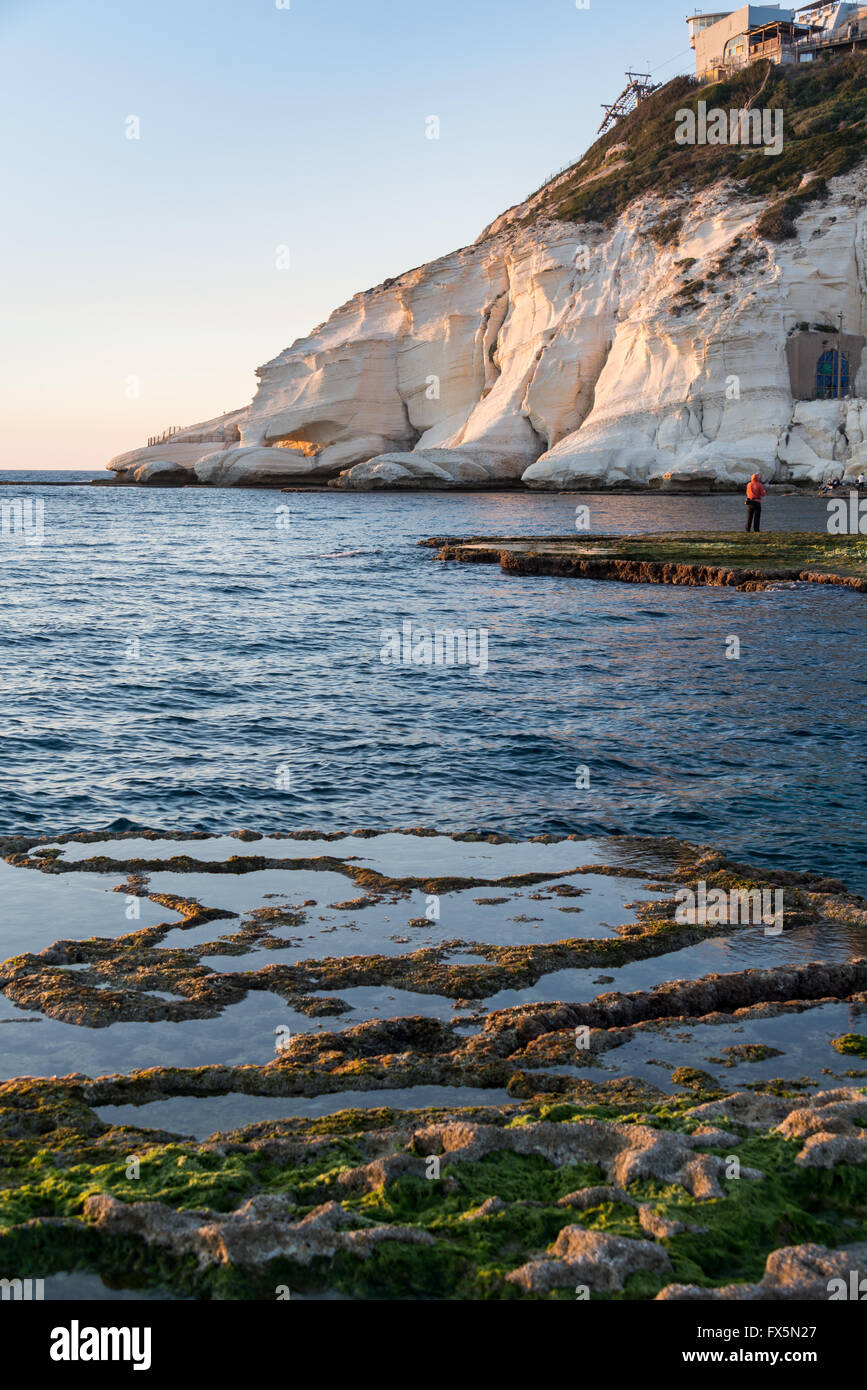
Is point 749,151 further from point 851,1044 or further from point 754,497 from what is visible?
point 851,1044

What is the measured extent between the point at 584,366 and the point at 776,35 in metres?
45.1

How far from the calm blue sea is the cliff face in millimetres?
40637

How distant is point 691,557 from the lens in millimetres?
33219

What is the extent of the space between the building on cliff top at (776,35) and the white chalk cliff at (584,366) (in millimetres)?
16481

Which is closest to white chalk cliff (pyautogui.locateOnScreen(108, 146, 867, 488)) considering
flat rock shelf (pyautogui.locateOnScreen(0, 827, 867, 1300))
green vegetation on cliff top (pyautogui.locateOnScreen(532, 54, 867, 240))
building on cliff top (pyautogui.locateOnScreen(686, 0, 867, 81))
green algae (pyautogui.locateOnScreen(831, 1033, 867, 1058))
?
green vegetation on cliff top (pyautogui.locateOnScreen(532, 54, 867, 240))

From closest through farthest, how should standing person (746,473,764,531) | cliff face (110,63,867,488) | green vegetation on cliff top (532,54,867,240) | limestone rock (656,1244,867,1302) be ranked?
limestone rock (656,1244,867,1302), standing person (746,473,764,531), cliff face (110,63,867,488), green vegetation on cliff top (532,54,867,240)

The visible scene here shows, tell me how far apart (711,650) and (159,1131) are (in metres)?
18.0

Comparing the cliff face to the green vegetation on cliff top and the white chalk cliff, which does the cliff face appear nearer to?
the white chalk cliff

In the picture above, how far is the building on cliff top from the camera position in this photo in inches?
4006

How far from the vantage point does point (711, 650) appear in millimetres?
21828

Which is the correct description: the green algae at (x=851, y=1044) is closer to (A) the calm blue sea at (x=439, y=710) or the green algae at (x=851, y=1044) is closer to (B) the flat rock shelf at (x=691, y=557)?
(A) the calm blue sea at (x=439, y=710)

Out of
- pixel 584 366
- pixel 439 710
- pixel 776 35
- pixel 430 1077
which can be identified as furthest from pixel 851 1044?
pixel 776 35
